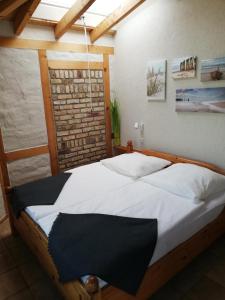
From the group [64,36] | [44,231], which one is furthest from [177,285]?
[64,36]

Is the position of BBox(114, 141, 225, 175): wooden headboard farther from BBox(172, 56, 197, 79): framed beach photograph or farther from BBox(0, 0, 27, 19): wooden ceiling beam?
BBox(0, 0, 27, 19): wooden ceiling beam

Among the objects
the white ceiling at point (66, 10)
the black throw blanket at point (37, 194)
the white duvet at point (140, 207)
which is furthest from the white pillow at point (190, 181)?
the white ceiling at point (66, 10)

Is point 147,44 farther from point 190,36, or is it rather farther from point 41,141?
point 41,141

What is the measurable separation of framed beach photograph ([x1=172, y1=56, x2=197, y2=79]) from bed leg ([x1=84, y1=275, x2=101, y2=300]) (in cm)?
216

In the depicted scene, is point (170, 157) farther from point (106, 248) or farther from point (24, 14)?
point (24, 14)

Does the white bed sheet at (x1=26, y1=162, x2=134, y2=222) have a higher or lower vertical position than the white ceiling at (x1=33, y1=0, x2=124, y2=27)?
lower

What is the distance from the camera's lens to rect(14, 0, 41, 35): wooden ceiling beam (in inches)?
81.3

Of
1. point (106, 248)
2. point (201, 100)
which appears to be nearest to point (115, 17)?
point (201, 100)

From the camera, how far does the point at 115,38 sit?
3318mm

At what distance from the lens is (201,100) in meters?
2.38

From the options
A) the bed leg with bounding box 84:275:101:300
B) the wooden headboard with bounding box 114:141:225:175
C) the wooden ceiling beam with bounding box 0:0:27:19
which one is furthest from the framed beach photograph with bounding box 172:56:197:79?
the bed leg with bounding box 84:275:101:300

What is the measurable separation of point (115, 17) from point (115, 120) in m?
1.41

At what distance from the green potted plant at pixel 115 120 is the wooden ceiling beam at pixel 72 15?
1222 millimetres

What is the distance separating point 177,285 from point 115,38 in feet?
10.5
